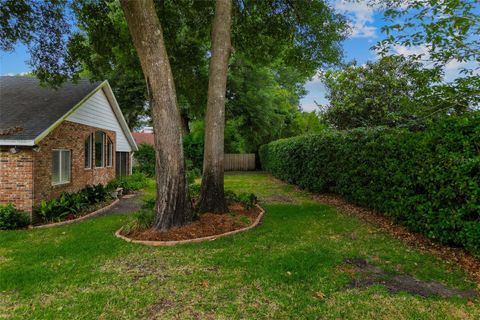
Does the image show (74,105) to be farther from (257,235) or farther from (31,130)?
(257,235)

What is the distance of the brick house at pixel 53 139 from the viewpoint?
805cm

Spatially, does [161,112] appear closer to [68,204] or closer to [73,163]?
[68,204]

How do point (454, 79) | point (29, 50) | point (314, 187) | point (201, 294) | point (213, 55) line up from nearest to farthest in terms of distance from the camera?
point (201, 294) < point (454, 79) < point (213, 55) < point (29, 50) < point (314, 187)

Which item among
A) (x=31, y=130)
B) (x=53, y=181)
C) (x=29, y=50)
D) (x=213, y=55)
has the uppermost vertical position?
(x=29, y=50)

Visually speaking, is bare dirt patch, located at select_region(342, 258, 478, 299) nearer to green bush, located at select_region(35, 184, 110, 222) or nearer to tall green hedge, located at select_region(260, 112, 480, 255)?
tall green hedge, located at select_region(260, 112, 480, 255)

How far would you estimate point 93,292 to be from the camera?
366 cm

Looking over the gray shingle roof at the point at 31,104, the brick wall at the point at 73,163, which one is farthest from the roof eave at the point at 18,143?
the brick wall at the point at 73,163

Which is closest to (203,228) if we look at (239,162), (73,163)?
(73,163)

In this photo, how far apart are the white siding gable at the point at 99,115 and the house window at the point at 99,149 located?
366 millimetres

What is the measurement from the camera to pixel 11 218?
25.3 ft

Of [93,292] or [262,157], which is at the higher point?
[262,157]

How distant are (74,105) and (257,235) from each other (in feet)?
24.9

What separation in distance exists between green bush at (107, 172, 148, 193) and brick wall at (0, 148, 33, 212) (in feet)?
14.2

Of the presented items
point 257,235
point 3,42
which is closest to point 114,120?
point 3,42
